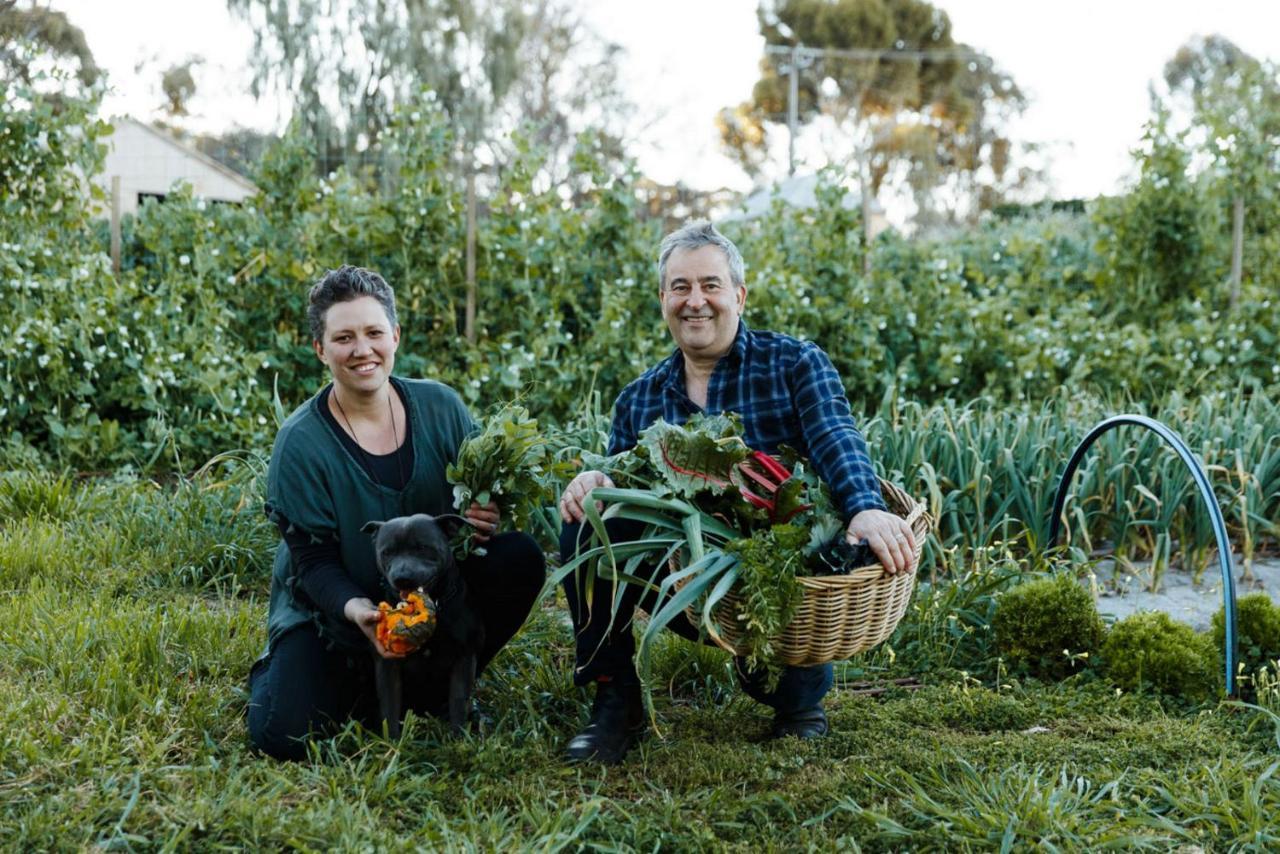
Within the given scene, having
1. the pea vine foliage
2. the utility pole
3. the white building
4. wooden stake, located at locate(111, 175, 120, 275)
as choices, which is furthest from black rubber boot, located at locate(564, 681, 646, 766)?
the utility pole

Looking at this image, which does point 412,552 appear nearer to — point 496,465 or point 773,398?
point 496,465

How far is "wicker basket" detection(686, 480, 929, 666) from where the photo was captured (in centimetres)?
246

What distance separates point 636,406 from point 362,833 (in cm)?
143

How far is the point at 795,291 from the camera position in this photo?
672cm

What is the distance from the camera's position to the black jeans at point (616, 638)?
2.93 m

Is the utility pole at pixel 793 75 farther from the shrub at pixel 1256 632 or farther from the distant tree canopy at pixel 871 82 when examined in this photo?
the shrub at pixel 1256 632

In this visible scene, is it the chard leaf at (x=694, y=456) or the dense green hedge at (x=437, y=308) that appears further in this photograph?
the dense green hedge at (x=437, y=308)

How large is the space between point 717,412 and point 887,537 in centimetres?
71

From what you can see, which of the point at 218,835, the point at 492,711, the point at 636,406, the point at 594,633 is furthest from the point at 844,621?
the point at 218,835

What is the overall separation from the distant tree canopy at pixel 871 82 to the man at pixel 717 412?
112 feet

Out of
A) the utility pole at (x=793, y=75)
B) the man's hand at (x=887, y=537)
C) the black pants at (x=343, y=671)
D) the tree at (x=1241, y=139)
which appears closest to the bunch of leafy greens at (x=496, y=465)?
the black pants at (x=343, y=671)

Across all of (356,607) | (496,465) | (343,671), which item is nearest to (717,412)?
(496,465)

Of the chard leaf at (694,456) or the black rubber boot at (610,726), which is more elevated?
the chard leaf at (694,456)

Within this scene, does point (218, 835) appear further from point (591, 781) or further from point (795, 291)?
point (795, 291)
